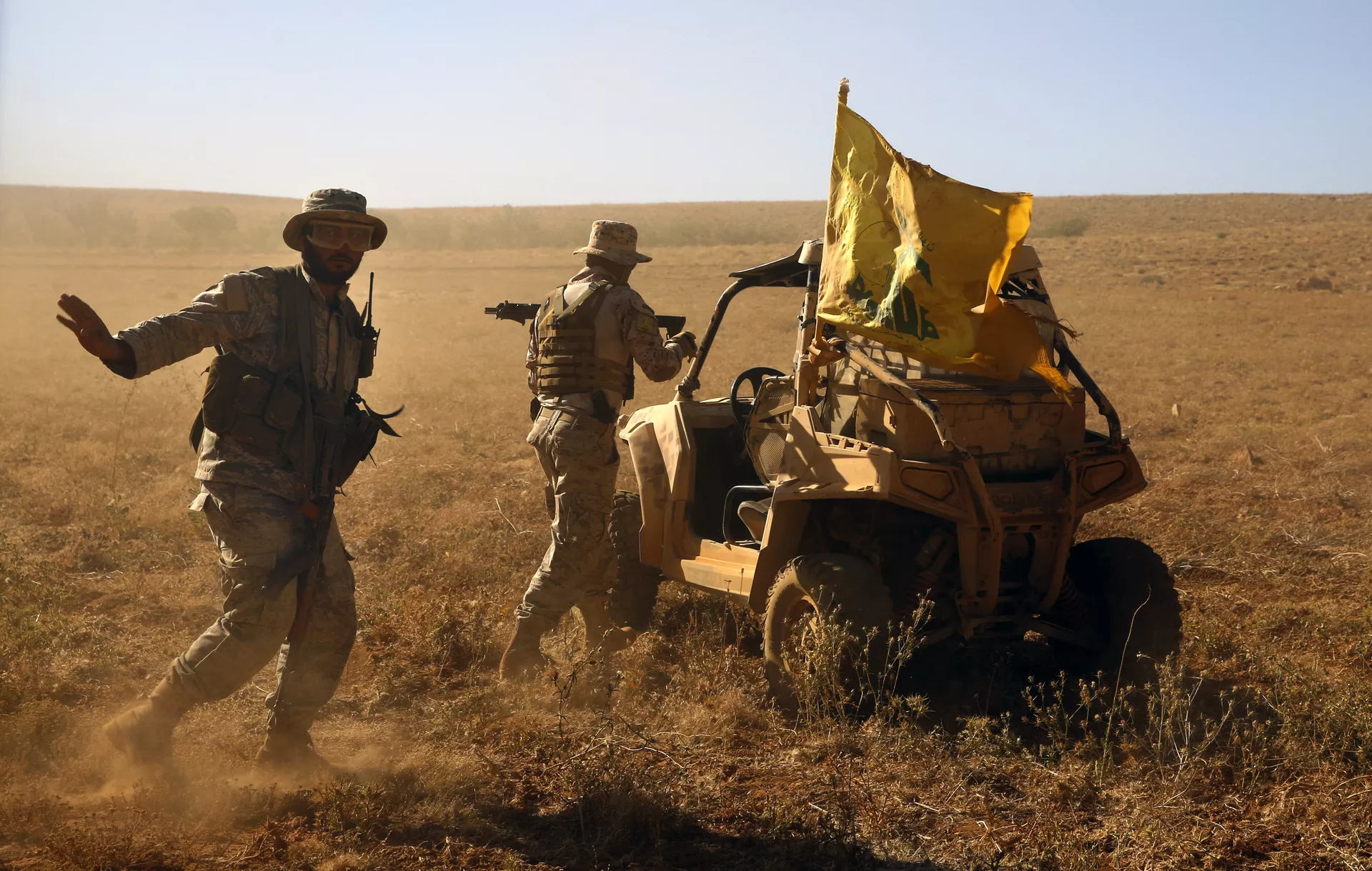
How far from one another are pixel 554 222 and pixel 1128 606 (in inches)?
3124

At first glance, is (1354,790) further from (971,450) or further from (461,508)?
(461,508)

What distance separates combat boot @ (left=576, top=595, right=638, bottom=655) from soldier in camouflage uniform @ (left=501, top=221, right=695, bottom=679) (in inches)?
5.0

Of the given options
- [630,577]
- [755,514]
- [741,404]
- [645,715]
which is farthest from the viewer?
[630,577]

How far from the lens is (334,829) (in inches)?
145

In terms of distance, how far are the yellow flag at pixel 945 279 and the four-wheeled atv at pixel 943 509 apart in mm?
206

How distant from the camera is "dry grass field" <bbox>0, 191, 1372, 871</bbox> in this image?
3.61 m

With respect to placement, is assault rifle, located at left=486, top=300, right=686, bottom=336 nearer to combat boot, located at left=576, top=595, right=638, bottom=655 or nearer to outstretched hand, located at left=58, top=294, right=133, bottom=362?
combat boot, located at left=576, top=595, right=638, bottom=655

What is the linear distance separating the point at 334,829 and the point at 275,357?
1.65m

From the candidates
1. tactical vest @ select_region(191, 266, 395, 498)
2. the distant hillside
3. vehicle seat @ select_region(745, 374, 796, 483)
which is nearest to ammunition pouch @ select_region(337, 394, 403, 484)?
tactical vest @ select_region(191, 266, 395, 498)

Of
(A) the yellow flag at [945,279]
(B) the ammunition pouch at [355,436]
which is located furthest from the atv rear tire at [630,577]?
(A) the yellow flag at [945,279]

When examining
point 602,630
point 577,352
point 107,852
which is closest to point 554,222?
point 602,630

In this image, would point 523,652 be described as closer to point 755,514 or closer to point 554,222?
point 755,514

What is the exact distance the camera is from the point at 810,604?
184 inches

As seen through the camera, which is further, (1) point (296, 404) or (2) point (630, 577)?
(2) point (630, 577)
